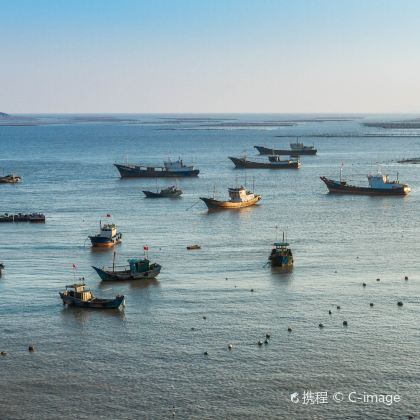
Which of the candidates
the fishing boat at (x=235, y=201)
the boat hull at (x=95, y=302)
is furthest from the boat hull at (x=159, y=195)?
the boat hull at (x=95, y=302)

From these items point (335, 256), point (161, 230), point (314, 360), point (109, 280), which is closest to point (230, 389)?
point (314, 360)

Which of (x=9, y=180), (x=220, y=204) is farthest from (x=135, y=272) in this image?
(x=9, y=180)

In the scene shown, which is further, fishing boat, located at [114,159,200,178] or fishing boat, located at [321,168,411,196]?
fishing boat, located at [114,159,200,178]

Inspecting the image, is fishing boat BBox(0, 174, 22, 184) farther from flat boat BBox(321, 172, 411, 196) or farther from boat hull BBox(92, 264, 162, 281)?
boat hull BBox(92, 264, 162, 281)

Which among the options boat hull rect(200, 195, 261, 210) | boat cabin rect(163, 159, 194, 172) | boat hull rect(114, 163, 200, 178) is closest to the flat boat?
boat hull rect(200, 195, 261, 210)

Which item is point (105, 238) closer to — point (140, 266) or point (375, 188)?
point (140, 266)
